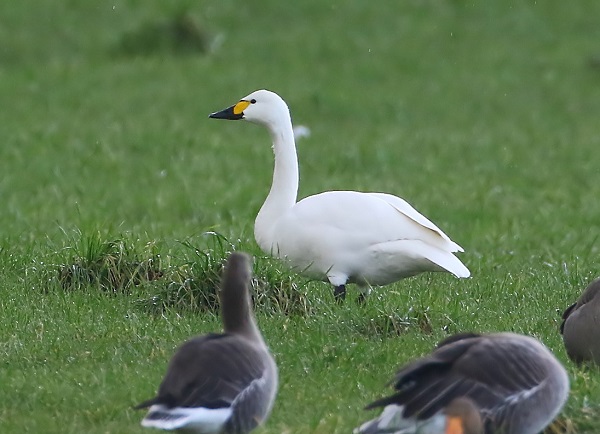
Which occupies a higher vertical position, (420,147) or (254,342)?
(254,342)

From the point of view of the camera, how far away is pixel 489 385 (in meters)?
4.85

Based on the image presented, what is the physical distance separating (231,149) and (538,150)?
4.12 meters

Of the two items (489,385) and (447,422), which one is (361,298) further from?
(447,422)

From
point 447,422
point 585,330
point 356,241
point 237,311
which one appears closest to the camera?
point 447,422

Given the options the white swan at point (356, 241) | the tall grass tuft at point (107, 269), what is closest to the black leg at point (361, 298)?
the white swan at point (356, 241)

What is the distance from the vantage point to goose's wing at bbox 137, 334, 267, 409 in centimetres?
466

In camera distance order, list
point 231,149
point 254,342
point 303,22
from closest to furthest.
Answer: point 254,342
point 231,149
point 303,22

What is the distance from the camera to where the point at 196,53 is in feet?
73.3

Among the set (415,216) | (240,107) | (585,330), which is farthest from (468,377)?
(240,107)

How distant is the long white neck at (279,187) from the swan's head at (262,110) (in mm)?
21

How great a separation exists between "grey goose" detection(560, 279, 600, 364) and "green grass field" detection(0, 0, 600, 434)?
7.3 inches

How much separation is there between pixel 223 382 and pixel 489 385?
3.23 feet

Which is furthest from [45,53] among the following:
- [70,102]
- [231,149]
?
[231,149]

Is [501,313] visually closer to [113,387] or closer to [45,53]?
[113,387]
